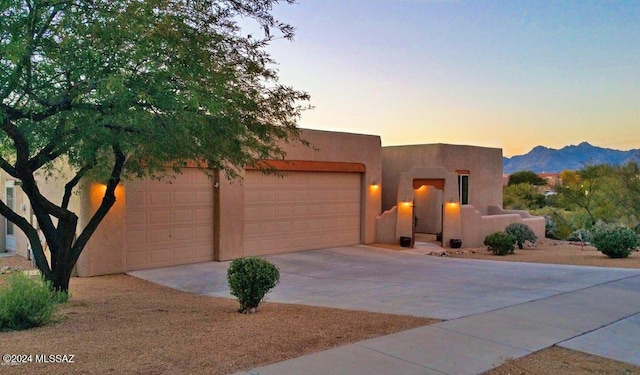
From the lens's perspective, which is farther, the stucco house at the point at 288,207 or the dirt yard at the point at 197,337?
the stucco house at the point at 288,207

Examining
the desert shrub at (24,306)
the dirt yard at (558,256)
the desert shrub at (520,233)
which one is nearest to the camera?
the desert shrub at (24,306)

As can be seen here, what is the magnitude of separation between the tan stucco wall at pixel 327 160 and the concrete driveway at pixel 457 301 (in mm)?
1080

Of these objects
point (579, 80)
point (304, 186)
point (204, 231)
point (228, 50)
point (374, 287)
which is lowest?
point (374, 287)

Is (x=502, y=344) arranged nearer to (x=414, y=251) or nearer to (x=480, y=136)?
(x=414, y=251)

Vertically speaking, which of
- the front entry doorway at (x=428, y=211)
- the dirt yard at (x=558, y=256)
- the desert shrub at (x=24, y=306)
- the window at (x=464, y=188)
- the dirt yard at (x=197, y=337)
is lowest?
the dirt yard at (x=558, y=256)

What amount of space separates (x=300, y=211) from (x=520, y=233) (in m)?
8.97

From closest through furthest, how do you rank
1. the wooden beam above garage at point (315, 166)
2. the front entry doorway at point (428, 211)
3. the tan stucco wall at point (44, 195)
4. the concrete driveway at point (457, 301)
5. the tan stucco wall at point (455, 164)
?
the concrete driveway at point (457, 301) < the tan stucco wall at point (44, 195) < the wooden beam above garage at point (315, 166) < the tan stucco wall at point (455, 164) < the front entry doorway at point (428, 211)

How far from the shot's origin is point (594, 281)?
1053 cm

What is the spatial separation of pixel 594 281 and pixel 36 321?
10.4 metres

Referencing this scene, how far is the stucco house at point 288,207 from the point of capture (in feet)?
40.8

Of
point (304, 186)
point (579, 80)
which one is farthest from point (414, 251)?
point (579, 80)

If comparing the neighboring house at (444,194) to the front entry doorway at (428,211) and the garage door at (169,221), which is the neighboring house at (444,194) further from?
the garage door at (169,221)

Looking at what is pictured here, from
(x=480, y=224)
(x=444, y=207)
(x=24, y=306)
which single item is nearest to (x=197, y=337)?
(x=24, y=306)

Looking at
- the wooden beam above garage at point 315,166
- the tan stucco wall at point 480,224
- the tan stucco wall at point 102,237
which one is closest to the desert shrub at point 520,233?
the tan stucco wall at point 480,224
